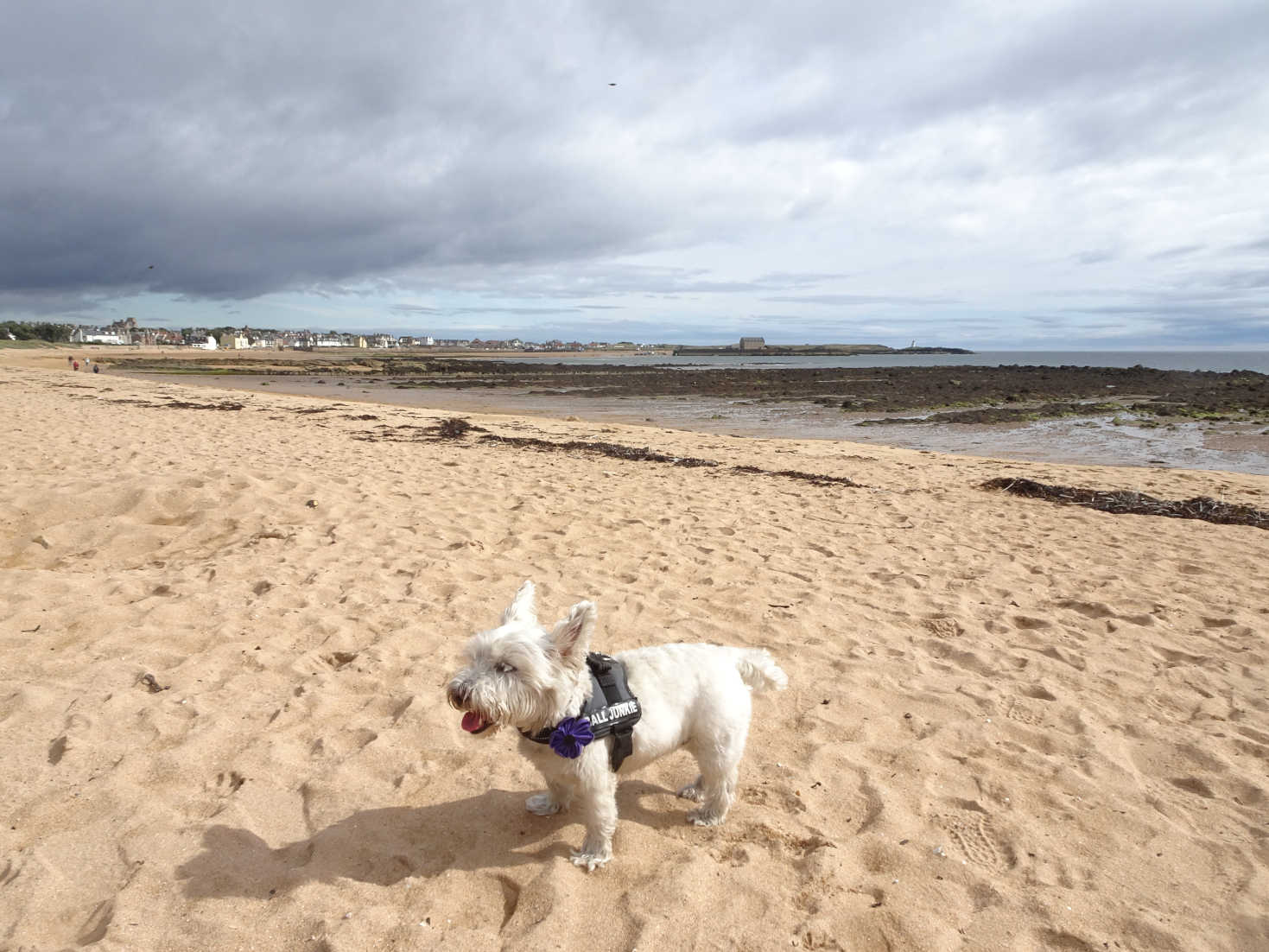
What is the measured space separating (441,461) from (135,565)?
21.4ft

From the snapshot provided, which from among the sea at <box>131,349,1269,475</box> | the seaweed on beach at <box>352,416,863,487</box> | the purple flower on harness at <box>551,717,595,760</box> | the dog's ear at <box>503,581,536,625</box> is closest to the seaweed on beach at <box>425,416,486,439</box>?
the seaweed on beach at <box>352,416,863,487</box>

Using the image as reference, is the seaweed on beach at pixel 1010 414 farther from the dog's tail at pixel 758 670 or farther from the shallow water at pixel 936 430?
the dog's tail at pixel 758 670

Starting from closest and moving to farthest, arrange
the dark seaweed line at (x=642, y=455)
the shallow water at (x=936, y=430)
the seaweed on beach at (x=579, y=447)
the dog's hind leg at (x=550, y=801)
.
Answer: the dog's hind leg at (x=550, y=801) < the dark seaweed line at (x=642, y=455) < the seaweed on beach at (x=579, y=447) < the shallow water at (x=936, y=430)

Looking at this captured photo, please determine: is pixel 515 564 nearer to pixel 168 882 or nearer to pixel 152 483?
pixel 168 882

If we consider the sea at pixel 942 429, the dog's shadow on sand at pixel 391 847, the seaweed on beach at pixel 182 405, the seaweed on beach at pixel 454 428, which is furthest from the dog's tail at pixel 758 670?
the seaweed on beach at pixel 182 405

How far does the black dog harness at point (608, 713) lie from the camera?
9.91 feet

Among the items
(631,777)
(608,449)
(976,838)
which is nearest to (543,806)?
(631,777)

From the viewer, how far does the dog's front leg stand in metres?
3.13

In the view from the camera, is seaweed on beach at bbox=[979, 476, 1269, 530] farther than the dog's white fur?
Yes

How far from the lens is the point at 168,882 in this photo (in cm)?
292

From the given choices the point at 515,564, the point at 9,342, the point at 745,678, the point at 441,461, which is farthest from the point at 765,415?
the point at 9,342

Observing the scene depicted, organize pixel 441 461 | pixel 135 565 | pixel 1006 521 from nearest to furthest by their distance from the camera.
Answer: pixel 135 565 < pixel 1006 521 < pixel 441 461

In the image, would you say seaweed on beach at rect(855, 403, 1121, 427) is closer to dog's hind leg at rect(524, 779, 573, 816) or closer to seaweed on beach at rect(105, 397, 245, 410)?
seaweed on beach at rect(105, 397, 245, 410)

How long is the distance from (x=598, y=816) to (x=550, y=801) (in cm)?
49
